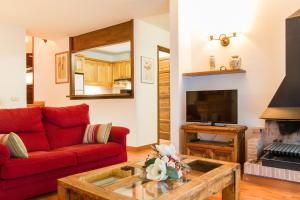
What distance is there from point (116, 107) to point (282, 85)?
304cm

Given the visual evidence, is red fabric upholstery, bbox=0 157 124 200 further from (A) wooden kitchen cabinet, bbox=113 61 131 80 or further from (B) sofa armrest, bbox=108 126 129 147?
(A) wooden kitchen cabinet, bbox=113 61 131 80

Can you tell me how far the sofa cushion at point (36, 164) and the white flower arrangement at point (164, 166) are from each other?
1168 millimetres

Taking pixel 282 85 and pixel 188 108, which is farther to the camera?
pixel 188 108

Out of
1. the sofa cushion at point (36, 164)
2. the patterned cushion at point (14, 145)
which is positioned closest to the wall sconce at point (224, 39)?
the sofa cushion at point (36, 164)

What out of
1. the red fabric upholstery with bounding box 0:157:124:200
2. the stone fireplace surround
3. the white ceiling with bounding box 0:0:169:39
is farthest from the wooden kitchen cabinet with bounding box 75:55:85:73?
the stone fireplace surround

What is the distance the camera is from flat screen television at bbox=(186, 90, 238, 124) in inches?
130

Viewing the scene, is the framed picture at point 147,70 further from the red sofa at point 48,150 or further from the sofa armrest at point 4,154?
the sofa armrest at point 4,154

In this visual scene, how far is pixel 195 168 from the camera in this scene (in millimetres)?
2088

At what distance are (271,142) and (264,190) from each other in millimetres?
790

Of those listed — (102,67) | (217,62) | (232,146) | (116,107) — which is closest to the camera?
(232,146)

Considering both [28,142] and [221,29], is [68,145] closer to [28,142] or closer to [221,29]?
[28,142]

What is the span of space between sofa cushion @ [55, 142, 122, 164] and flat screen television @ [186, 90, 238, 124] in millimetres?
1214

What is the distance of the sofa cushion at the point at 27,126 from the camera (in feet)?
8.66

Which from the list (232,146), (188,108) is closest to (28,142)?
(188,108)
